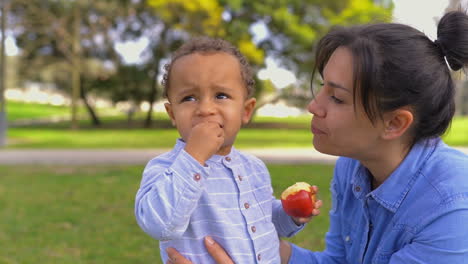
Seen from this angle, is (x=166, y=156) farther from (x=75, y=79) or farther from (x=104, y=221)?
(x=75, y=79)

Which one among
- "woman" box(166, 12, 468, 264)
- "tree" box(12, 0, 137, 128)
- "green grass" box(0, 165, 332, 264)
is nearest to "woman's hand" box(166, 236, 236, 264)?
"woman" box(166, 12, 468, 264)

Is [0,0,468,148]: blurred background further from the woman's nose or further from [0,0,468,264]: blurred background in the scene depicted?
the woman's nose

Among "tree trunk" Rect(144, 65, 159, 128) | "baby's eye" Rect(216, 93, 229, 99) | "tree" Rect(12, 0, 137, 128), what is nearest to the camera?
"baby's eye" Rect(216, 93, 229, 99)

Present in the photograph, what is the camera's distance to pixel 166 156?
1795 mm

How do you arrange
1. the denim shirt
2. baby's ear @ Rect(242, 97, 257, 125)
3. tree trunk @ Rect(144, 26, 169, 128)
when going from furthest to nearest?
tree trunk @ Rect(144, 26, 169, 128) → baby's ear @ Rect(242, 97, 257, 125) → the denim shirt

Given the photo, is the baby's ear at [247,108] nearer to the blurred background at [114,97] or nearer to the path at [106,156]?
the blurred background at [114,97]

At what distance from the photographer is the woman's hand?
171cm

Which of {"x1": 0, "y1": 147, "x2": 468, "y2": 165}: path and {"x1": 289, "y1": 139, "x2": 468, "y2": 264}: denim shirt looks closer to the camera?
{"x1": 289, "y1": 139, "x2": 468, "y2": 264}: denim shirt

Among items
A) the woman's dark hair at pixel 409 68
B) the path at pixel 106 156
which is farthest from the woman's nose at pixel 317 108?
the path at pixel 106 156

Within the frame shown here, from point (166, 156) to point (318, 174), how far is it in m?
6.66

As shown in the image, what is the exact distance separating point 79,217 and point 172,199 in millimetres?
4470

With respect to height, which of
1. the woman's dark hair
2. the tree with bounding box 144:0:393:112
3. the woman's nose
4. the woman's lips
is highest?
the woman's dark hair

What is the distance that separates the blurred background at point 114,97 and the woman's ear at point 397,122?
1.25ft

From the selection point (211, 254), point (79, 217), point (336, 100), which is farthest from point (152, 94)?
point (336, 100)
